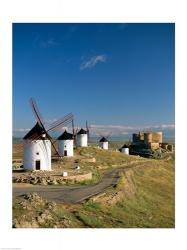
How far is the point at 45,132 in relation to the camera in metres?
28.8

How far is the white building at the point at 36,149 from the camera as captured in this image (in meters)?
28.4

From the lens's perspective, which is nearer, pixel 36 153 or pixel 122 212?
pixel 122 212

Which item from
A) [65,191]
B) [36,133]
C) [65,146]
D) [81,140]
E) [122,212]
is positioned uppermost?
[36,133]

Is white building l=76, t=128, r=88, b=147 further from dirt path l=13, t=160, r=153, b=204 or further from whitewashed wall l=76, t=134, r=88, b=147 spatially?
dirt path l=13, t=160, r=153, b=204

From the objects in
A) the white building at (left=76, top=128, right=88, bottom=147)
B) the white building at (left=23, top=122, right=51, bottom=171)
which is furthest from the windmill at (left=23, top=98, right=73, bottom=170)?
the white building at (left=76, top=128, right=88, bottom=147)

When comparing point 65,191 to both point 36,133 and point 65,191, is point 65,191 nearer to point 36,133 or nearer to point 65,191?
point 65,191

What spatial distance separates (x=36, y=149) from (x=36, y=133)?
120cm

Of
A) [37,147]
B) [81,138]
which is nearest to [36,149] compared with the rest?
[37,147]

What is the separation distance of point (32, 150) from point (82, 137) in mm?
23763

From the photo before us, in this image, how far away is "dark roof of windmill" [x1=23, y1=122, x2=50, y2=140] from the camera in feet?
93.0

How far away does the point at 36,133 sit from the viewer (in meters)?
28.5
